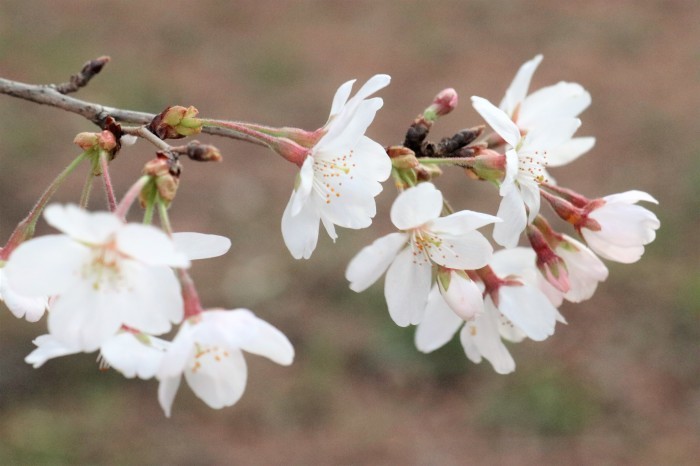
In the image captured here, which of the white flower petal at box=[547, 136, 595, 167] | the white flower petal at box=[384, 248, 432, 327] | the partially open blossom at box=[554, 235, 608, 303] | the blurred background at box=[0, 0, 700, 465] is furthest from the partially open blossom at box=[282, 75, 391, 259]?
the blurred background at box=[0, 0, 700, 465]

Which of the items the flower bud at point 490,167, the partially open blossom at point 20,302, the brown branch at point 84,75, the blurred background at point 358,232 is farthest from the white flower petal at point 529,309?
the blurred background at point 358,232

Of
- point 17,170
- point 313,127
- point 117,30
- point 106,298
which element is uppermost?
point 117,30

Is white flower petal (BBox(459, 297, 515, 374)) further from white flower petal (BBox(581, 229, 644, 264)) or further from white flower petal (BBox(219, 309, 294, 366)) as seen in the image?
white flower petal (BBox(219, 309, 294, 366))

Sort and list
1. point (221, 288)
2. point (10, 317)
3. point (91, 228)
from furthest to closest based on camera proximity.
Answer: point (221, 288)
point (10, 317)
point (91, 228)

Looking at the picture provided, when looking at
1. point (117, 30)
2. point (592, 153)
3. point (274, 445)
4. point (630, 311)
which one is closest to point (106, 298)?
point (274, 445)

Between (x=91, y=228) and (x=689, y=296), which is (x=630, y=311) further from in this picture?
(x=91, y=228)

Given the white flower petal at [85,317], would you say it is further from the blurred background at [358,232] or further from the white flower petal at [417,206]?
the blurred background at [358,232]

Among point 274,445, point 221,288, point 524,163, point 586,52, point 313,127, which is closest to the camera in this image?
point 524,163
